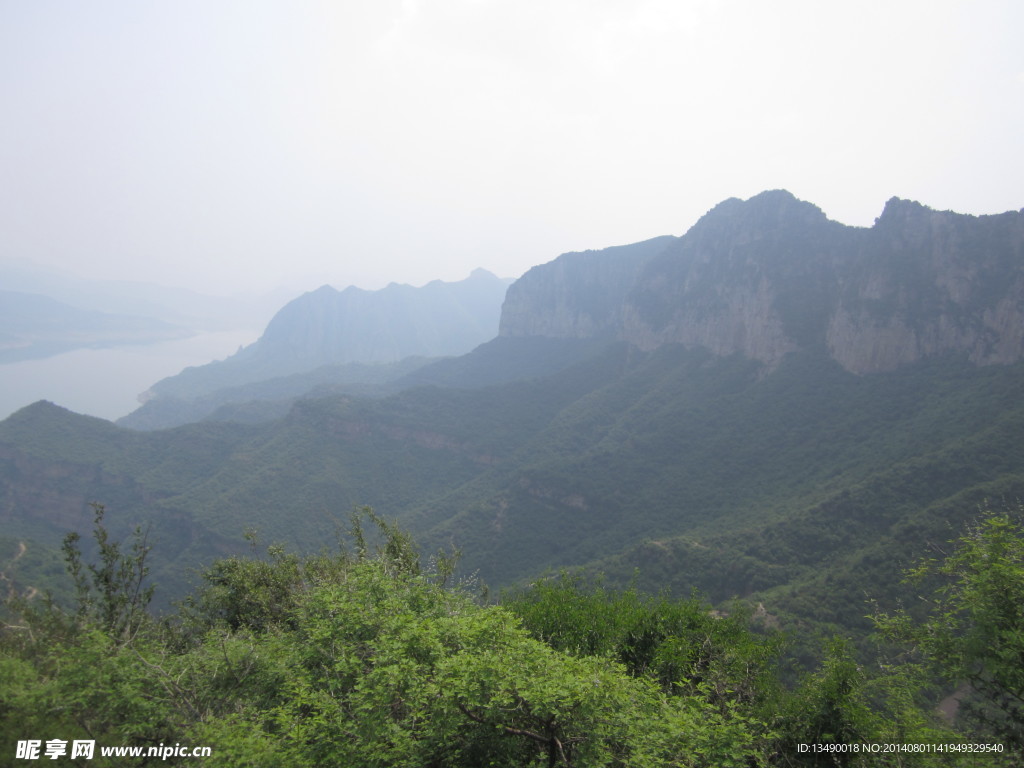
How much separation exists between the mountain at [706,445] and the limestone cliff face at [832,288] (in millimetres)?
392

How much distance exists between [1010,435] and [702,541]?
30.9 metres

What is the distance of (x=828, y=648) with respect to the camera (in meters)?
11.3

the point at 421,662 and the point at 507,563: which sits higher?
the point at 421,662

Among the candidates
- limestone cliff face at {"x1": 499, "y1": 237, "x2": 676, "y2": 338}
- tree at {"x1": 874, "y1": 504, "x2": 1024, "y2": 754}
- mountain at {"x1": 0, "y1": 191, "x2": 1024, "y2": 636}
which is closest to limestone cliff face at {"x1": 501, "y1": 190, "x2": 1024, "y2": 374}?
mountain at {"x1": 0, "y1": 191, "x2": 1024, "y2": 636}

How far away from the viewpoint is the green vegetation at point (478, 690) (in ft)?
24.0

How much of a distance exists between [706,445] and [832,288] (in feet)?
149

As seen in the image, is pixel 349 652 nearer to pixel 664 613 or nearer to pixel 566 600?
pixel 566 600

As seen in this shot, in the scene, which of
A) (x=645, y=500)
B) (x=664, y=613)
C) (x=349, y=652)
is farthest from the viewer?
(x=645, y=500)

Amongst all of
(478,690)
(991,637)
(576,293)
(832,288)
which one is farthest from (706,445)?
(576,293)

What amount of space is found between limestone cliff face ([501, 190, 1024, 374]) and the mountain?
0.39m

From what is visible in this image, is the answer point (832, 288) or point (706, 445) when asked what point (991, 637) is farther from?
point (832, 288)

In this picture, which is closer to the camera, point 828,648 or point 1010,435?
point 828,648

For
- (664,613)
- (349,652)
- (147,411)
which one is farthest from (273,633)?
(147,411)

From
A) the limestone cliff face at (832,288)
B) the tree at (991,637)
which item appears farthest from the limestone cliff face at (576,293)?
the tree at (991,637)
